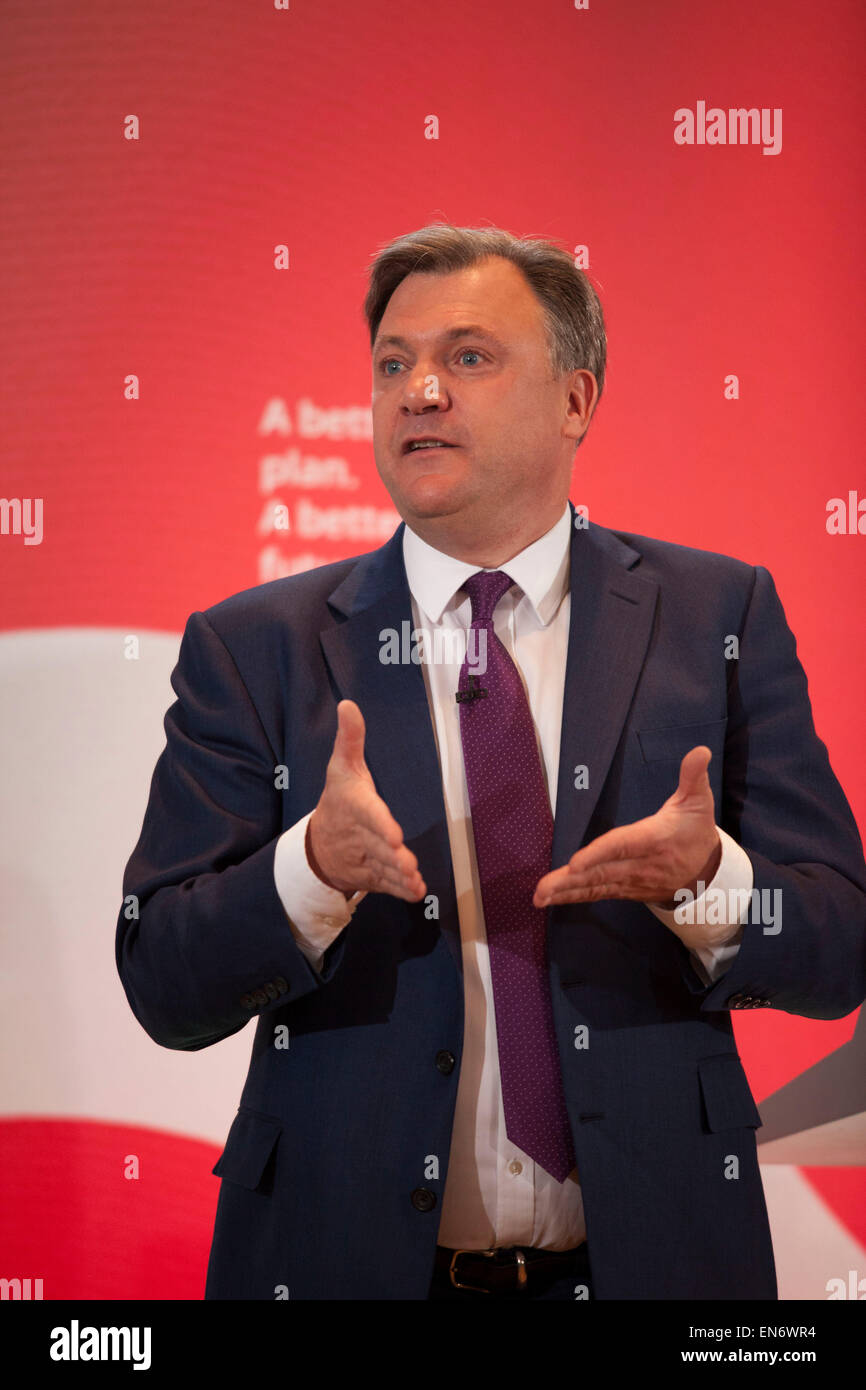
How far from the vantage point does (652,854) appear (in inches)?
62.4

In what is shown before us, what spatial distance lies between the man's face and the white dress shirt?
110 mm

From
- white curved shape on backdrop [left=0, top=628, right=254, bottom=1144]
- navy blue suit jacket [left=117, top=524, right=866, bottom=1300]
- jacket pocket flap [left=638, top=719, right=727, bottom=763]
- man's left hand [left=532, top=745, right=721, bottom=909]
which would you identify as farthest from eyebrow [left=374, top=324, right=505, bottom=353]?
white curved shape on backdrop [left=0, top=628, right=254, bottom=1144]

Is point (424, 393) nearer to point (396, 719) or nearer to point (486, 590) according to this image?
point (486, 590)

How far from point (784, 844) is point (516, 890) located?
16.1 inches

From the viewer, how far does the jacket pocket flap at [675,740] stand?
185 centimetres

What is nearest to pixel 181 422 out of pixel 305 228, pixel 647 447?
pixel 305 228

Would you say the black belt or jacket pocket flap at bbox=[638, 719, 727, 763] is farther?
jacket pocket flap at bbox=[638, 719, 727, 763]

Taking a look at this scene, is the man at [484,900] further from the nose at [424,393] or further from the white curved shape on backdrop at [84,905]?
the white curved shape on backdrop at [84,905]

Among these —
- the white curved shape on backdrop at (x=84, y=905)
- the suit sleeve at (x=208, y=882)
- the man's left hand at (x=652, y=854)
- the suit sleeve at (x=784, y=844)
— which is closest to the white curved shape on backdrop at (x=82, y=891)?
the white curved shape on backdrop at (x=84, y=905)

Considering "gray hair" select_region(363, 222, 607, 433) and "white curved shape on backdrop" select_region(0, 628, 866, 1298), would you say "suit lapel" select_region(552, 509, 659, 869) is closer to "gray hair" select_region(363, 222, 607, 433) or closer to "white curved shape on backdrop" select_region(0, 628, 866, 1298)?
"gray hair" select_region(363, 222, 607, 433)

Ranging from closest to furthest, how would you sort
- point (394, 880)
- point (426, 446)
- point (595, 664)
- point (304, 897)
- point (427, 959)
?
point (394, 880), point (304, 897), point (427, 959), point (595, 664), point (426, 446)

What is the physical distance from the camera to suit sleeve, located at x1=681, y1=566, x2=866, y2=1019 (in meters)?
1.70

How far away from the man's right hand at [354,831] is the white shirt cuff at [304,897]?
0.08ft

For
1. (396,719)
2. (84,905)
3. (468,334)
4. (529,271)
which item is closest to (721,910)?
(396,719)
